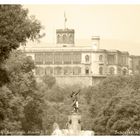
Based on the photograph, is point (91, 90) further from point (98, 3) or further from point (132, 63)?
point (98, 3)

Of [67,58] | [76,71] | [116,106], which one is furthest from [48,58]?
[116,106]

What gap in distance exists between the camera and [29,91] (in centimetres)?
4525

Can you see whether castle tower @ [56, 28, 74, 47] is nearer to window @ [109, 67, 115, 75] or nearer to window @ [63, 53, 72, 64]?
window @ [63, 53, 72, 64]

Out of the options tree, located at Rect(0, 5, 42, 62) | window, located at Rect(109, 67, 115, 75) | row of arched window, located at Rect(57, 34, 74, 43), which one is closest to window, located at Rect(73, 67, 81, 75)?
window, located at Rect(109, 67, 115, 75)

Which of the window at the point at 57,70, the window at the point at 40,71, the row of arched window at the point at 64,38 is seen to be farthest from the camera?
the window at the point at 40,71

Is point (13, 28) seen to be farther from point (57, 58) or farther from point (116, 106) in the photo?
point (116, 106)

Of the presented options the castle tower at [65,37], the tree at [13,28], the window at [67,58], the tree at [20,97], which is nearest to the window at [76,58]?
the window at [67,58]

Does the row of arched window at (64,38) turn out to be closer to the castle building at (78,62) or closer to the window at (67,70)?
the castle building at (78,62)

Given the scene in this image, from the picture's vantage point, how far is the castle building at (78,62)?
43.3 m

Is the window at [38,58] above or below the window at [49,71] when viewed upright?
above

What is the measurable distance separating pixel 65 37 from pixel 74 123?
131 inches

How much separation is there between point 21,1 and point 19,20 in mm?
765

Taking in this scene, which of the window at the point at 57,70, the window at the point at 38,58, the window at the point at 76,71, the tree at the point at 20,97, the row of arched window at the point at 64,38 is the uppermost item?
the row of arched window at the point at 64,38

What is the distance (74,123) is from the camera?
131 ft
